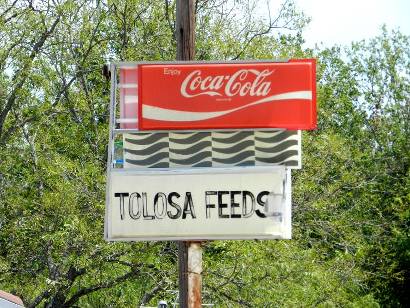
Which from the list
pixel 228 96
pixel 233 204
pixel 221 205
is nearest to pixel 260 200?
pixel 233 204

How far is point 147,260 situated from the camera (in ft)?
73.0

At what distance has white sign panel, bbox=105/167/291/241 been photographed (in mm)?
12070

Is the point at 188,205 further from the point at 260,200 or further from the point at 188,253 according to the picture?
the point at 260,200

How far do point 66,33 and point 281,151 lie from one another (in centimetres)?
1459

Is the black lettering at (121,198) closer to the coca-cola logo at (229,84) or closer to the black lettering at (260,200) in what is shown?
the coca-cola logo at (229,84)

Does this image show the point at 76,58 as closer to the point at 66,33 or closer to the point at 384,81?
the point at 66,33

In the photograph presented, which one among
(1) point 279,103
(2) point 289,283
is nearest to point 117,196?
(1) point 279,103

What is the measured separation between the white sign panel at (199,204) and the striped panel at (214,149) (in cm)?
13

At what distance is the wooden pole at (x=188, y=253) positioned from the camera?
12195 mm

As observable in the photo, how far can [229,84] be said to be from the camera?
40.0 feet

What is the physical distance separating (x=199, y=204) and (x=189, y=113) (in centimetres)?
92

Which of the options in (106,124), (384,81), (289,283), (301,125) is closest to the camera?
(301,125)

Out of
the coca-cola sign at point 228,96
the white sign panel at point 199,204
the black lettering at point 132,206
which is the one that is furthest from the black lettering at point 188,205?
the coca-cola sign at point 228,96

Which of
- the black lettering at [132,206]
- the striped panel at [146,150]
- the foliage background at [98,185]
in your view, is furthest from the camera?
the foliage background at [98,185]
